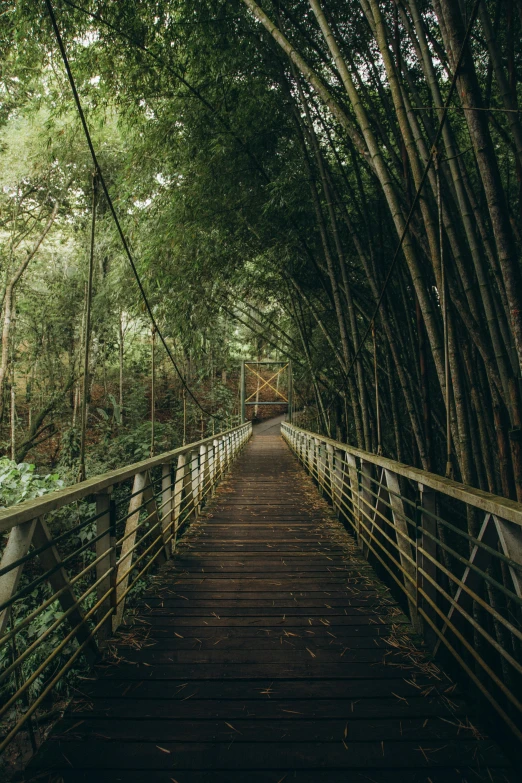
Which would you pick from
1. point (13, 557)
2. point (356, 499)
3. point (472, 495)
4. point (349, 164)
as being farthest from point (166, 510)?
point (349, 164)

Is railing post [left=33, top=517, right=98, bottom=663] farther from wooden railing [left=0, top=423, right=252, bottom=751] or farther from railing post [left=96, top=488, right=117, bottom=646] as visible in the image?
railing post [left=96, top=488, right=117, bottom=646]

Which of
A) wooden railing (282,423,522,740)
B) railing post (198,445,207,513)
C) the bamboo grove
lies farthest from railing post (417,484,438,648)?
railing post (198,445,207,513)

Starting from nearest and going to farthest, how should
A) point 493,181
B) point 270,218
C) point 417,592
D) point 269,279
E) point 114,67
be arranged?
point 493,181 < point 417,592 < point 114,67 < point 270,218 < point 269,279

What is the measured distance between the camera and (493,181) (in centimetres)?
187

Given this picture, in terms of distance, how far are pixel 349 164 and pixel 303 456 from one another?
16.2 ft

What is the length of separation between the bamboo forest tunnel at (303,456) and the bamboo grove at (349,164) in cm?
3

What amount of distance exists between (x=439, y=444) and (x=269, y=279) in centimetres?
398

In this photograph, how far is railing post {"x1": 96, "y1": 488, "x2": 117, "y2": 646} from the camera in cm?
195

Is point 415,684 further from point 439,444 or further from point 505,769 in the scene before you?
point 439,444

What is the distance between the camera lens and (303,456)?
816cm

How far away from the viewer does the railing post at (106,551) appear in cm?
195

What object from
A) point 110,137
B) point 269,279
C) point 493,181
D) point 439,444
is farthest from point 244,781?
point 110,137

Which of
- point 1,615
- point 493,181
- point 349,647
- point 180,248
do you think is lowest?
point 349,647

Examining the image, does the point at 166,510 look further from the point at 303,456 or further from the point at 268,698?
the point at 303,456
